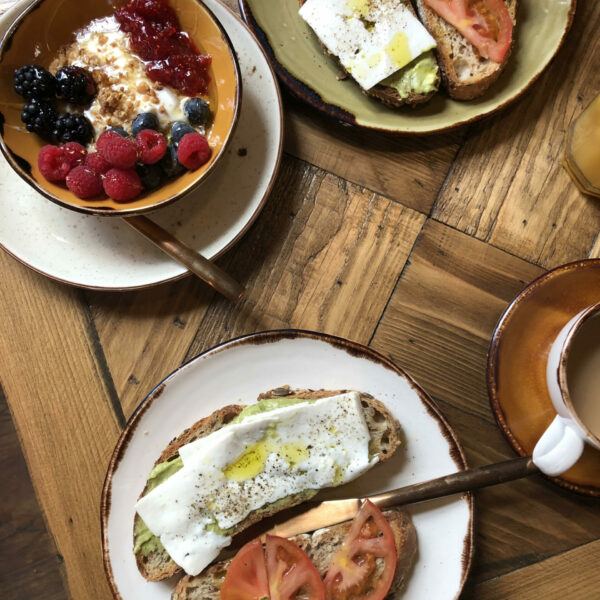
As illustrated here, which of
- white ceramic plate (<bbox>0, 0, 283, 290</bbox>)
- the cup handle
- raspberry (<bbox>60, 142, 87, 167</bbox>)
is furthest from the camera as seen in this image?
white ceramic plate (<bbox>0, 0, 283, 290</bbox>)

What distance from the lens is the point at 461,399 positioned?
161 cm

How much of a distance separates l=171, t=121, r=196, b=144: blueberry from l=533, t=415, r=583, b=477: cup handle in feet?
3.53

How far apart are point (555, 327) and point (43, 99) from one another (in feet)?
4.38

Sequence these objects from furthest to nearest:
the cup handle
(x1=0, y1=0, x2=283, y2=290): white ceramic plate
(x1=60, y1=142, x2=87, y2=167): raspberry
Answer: (x1=0, y1=0, x2=283, y2=290): white ceramic plate < (x1=60, y1=142, x2=87, y2=167): raspberry < the cup handle

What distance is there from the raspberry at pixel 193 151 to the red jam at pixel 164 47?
155 millimetres

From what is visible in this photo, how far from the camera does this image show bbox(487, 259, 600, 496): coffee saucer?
1.41 m

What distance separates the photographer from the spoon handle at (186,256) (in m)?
1.44

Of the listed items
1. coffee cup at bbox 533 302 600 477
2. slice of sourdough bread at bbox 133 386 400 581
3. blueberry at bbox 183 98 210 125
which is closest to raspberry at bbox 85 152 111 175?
blueberry at bbox 183 98 210 125

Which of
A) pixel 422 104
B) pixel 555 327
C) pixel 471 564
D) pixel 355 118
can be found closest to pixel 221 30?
pixel 355 118

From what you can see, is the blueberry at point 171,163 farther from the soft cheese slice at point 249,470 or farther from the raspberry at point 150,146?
the soft cheese slice at point 249,470

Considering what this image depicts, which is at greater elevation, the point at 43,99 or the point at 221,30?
the point at 221,30

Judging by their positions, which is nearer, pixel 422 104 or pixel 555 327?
pixel 555 327

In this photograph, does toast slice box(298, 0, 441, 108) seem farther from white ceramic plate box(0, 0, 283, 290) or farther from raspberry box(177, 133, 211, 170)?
raspberry box(177, 133, 211, 170)

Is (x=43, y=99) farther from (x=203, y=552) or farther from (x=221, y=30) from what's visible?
(x=203, y=552)
